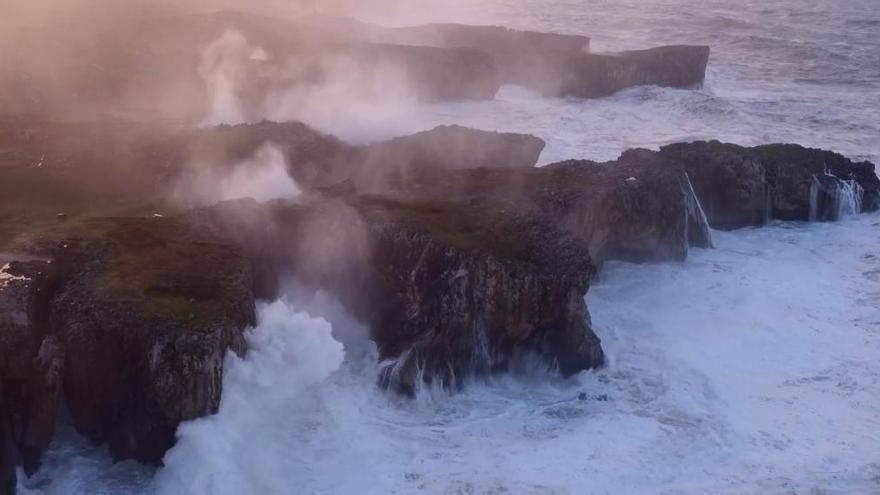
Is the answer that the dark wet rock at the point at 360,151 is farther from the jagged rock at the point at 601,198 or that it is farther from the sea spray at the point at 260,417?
the sea spray at the point at 260,417

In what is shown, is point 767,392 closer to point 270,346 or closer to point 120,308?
point 270,346

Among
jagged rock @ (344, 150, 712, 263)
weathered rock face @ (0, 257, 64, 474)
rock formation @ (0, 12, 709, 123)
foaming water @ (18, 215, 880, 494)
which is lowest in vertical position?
foaming water @ (18, 215, 880, 494)

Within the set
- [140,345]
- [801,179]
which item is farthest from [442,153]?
[140,345]

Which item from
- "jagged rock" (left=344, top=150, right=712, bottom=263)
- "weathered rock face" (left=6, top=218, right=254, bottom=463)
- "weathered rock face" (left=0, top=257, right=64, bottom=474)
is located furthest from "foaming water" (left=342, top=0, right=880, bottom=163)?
"weathered rock face" (left=0, top=257, right=64, bottom=474)

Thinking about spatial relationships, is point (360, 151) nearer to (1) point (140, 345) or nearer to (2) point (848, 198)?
(1) point (140, 345)

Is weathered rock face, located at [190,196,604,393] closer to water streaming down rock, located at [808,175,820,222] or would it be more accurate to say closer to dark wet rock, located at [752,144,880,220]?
dark wet rock, located at [752,144,880,220]

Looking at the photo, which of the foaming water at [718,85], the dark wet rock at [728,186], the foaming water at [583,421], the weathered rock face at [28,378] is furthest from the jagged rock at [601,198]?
the weathered rock face at [28,378]
